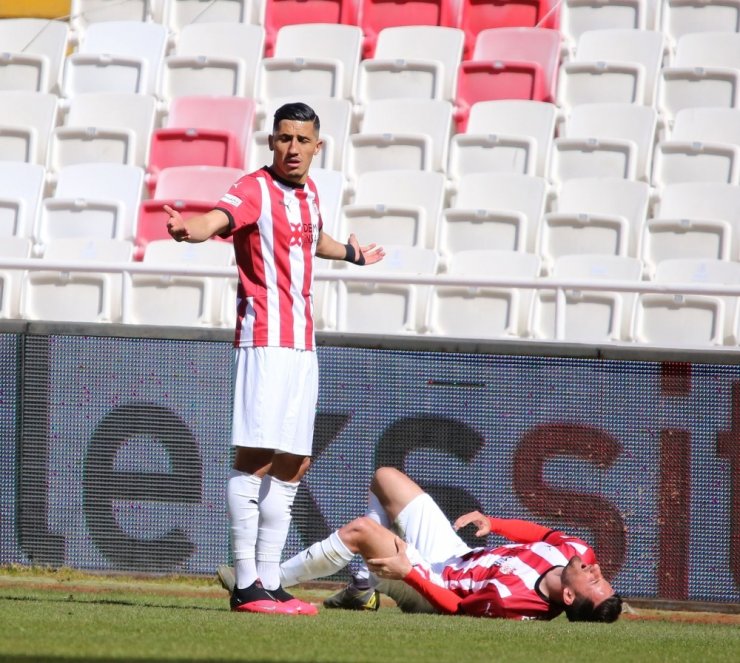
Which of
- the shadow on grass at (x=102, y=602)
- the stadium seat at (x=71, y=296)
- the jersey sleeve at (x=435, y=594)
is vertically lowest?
the shadow on grass at (x=102, y=602)

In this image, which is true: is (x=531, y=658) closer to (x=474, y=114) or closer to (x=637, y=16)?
(x=474, y=114)

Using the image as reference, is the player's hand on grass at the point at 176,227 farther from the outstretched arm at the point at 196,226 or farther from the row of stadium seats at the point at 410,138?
the row of stadium seats at the point at 410,138

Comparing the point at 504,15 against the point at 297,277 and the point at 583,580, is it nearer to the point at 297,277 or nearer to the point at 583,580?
the point at 297,277

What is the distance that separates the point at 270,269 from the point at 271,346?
31 cm

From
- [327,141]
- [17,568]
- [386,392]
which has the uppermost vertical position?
[327,141]

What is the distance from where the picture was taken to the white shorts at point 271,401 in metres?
5.15

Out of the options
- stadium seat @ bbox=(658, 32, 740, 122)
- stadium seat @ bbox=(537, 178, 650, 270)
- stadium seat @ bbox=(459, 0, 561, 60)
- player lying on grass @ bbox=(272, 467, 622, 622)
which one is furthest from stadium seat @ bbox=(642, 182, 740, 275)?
player lying on grass @ bbox=(272, 467, 622, 622)

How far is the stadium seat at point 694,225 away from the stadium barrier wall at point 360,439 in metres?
2.41

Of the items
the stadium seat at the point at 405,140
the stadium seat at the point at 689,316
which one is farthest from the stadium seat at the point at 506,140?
the stadium seat at the point at 689,316

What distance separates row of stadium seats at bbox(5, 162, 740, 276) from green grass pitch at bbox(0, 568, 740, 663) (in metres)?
3.43

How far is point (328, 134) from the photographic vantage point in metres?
9.98

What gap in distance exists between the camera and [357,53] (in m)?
10.8

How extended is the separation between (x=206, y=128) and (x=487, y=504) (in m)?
4.73

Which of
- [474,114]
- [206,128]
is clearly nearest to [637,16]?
[474,114]
